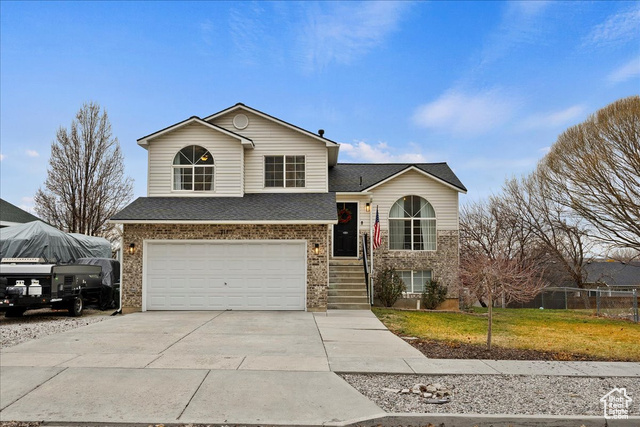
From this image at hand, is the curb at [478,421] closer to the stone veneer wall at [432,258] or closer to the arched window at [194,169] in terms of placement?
the arched window at [194,169]

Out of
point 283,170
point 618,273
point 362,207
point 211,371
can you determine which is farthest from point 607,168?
point 618,273

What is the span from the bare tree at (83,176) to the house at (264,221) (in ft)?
43.1

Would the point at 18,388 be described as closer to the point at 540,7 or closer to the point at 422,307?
the point at 422,307

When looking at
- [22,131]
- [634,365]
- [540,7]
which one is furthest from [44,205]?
[634,365]

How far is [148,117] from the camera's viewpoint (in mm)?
20672

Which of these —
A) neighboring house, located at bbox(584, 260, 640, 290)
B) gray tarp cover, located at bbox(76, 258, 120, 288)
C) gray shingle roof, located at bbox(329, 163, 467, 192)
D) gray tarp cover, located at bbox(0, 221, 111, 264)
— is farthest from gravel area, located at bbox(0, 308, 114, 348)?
neighboring house, located at bbox(584, 260, 640, 290)

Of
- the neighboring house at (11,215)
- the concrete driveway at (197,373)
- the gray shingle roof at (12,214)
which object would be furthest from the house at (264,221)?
the gray shingle roof at (12,214)

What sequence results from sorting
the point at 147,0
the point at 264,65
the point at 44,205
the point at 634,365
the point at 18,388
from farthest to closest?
the point at 44,205, the point at 264,65, the point at 147,0, the point at 634,365, the point at 18,388

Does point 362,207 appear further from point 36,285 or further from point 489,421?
point 489,421

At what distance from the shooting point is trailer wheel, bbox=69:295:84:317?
47.2 feet

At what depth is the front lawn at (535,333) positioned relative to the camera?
9.48 m

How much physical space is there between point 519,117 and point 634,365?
14.5 metres

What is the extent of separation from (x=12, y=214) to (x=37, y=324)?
2041cm

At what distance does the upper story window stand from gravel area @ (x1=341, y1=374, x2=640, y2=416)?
A: 1087cm
